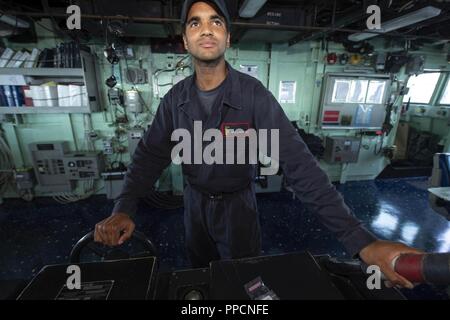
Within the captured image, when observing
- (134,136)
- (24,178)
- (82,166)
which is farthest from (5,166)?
(134,136)

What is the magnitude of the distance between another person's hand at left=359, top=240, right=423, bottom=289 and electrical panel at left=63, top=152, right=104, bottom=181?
3820 millimetres

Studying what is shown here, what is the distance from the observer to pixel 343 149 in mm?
4332

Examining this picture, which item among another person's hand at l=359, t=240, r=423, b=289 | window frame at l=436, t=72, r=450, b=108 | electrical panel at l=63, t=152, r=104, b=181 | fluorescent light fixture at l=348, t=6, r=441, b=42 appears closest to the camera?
another person's hand at l=359, t=240, r=423, b=289

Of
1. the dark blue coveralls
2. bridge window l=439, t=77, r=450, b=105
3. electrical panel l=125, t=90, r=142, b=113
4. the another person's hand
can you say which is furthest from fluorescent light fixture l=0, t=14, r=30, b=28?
bridge window l=439, t=77, r=450, b=105

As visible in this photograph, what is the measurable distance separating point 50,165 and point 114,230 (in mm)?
3572

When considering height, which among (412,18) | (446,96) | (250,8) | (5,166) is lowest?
(5,166)

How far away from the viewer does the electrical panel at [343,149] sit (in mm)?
4301

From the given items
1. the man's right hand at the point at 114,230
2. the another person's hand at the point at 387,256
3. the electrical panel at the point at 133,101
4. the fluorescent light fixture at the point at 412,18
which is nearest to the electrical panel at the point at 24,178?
the electrical panel at the point at 133,101

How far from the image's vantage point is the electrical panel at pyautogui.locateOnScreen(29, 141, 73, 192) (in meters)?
3.63

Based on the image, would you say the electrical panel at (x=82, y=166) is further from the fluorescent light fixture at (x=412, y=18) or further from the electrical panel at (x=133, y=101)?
the fluorescent light fixture at (x=412, y=18)

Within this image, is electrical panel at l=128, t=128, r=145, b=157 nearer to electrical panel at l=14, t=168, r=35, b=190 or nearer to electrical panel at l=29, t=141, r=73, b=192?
electrical panel at l=29, t=141, r=73, b=192

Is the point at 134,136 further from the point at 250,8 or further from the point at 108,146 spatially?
the point at 250,8

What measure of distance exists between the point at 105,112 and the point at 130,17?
1749 millimetres

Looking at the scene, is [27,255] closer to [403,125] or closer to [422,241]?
[422,241]
